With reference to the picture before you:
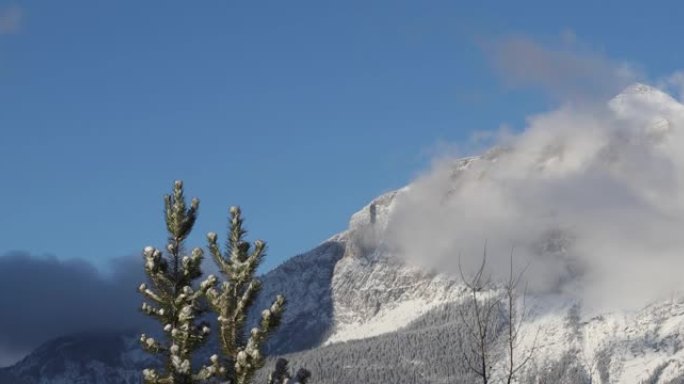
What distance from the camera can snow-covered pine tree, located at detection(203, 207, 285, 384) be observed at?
22234mm

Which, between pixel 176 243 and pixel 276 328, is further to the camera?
pixel 176 243

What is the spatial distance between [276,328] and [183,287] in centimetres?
234

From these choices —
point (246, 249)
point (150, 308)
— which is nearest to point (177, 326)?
point (150, 308)

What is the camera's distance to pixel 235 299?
2305 centimetres

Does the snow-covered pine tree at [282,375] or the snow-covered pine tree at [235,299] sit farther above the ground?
the snow-covered pine tree at [235,299]

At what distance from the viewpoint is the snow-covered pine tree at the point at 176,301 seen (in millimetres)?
22016

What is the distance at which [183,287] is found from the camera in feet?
76.4

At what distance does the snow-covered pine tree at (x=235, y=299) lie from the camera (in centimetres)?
2223

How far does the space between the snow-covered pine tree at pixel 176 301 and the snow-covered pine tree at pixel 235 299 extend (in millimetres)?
381

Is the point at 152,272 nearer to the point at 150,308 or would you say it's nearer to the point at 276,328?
the point at 150,308

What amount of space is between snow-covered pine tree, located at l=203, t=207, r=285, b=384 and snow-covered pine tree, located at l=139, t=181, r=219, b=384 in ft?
1.25

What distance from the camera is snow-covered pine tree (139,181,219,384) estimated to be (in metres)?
22.0

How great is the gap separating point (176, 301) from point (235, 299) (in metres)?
1.24

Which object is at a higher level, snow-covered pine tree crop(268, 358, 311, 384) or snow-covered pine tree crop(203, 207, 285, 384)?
snow-covered pine tree crop(203, 207, 285, 384)
